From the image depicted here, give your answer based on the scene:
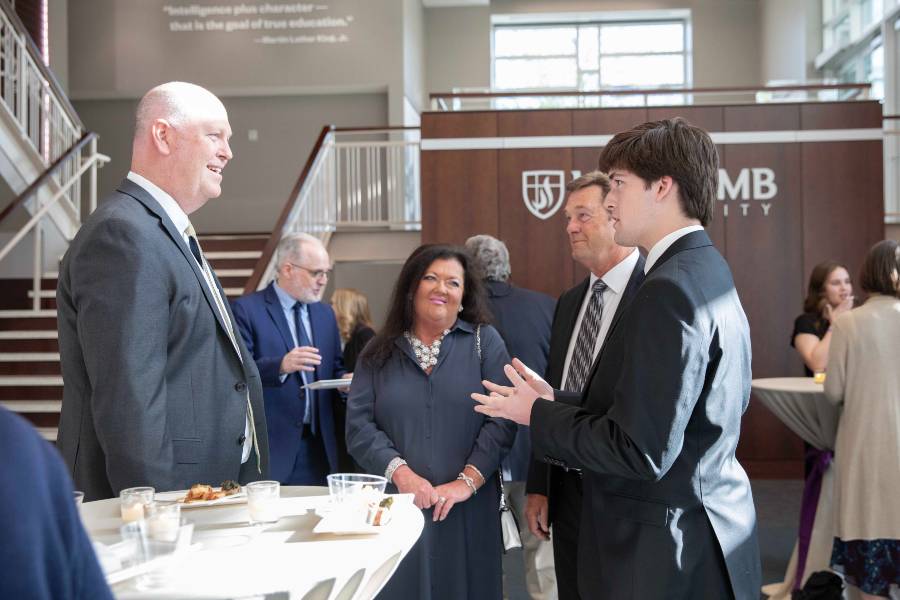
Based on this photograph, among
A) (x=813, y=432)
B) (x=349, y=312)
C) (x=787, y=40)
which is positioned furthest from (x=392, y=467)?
(x=787, y=40)

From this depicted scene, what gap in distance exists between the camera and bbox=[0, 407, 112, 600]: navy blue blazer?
730 millimetres

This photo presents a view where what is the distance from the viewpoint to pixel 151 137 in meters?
2.24

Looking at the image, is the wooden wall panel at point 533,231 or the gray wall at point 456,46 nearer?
the wooden wall panel at point 533,231

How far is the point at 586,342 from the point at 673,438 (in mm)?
1050

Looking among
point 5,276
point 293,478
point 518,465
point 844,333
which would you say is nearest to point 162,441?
point 293,478

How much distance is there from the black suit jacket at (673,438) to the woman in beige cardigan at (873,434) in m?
1.96

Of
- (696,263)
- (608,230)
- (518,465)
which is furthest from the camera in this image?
(518,465)

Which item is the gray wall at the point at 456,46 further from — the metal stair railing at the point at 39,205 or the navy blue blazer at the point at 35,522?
the navy blue blazer at the point at 35,522

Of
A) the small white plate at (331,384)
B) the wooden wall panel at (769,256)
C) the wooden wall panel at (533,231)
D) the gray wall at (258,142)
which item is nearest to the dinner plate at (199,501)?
the small white plate at (331,384)

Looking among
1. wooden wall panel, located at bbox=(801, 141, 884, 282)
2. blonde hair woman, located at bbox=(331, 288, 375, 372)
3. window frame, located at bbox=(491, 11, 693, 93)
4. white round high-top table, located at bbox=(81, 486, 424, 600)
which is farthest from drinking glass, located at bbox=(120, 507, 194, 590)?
window frame, located at bbox=(491, 11, 693, 93)

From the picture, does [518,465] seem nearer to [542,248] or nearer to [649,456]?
[649,456]

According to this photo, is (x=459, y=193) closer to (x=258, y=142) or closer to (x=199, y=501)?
(x=258, y=142)

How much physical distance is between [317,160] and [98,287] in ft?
24.9

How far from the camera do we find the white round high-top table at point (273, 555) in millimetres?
1335
